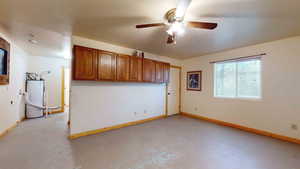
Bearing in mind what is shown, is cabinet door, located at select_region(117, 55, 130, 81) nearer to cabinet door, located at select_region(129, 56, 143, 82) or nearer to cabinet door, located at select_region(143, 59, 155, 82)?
cabinet door, located at select_region(129, 56, 143, 82)

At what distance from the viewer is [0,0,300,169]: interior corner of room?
73.7 inches

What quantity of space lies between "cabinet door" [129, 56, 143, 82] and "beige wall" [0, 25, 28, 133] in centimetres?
282

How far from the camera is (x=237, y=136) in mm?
2939

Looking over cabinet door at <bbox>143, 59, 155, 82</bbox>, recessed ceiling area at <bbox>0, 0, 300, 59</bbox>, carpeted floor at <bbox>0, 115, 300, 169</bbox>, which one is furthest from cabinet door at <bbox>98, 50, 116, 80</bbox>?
carpeted floor at <bbox>0, 115, 300, 169</bbox>

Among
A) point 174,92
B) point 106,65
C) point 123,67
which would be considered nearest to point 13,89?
point 106,65

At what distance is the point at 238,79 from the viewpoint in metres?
3.63

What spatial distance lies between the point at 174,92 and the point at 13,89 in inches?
204

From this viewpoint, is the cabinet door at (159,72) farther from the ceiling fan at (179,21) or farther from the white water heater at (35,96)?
the white water heater at (35,96)

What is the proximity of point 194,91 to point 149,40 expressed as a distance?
2.86 meters

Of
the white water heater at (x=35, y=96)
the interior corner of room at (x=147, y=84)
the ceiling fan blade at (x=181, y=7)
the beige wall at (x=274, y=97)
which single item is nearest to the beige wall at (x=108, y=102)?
the interior corner of room at (x=147, y=84)

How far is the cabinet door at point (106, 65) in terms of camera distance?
2928mm

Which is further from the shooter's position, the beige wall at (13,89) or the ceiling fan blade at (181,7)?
the beige wall at (13,89)

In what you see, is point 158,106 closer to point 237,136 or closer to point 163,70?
point 163,70

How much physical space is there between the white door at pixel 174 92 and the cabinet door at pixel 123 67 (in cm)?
214
